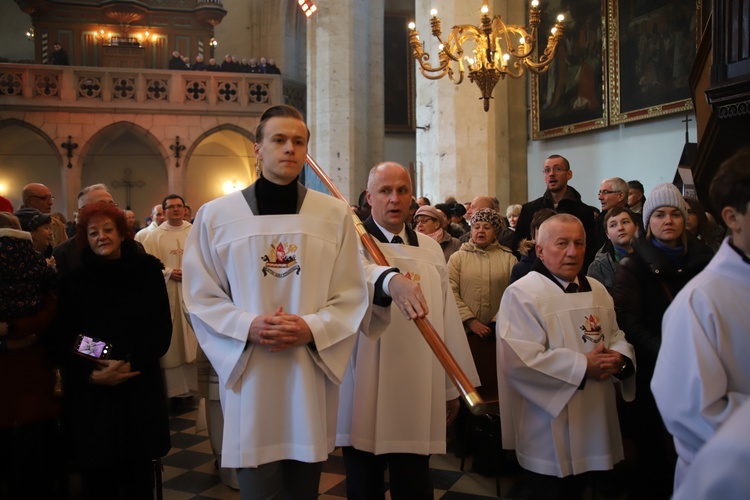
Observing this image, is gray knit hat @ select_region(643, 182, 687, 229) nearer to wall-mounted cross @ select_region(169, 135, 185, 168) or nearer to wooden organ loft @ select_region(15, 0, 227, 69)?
wall-mounted cross @ select_region(169, 135, 185, 168)

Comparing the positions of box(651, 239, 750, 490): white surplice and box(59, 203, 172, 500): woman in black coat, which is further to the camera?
box(59, 203, 172, 500): woman in black coat

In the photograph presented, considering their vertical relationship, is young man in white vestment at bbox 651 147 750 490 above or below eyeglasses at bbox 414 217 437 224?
below

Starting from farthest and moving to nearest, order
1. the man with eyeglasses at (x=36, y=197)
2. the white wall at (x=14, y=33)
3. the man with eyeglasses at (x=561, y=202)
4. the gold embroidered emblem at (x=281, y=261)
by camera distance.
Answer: the white wall at (x=14, y=33), the man with eyeglasses at (x=36, y=197), the man with eyeglasses at (x=561, y=202), the gold embroidered emblem at (x=281, y=261)

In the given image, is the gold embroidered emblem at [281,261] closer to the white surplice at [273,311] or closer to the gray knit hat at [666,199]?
the white surplice at [273,311]

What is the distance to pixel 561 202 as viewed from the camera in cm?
479

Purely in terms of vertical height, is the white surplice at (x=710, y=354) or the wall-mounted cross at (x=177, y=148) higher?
the wall-mounted cross at (x=177, y=148)

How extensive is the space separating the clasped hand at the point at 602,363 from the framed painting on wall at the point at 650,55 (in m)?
6.29

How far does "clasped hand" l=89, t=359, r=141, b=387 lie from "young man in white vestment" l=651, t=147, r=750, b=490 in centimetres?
240

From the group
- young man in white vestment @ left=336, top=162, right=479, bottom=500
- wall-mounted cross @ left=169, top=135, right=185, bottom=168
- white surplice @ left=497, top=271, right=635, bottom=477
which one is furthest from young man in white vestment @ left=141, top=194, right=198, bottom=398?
wall-mounted cross @ left=169, top=135, right=185, bottom=168

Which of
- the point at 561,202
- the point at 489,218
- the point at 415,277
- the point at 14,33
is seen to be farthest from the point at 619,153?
the point at 14,33

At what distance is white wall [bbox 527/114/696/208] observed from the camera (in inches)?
352

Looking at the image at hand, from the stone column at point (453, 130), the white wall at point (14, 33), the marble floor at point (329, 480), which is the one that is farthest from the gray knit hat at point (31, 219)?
the white wall at point (14, 33)

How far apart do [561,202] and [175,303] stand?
11.3 feet

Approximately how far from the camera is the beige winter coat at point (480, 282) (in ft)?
15.2
